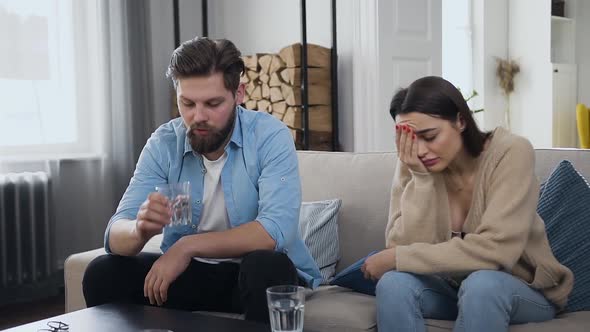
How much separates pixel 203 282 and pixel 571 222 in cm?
94

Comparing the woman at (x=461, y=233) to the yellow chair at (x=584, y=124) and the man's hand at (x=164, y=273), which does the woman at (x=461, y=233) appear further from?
the yellow chair at (x=584, y=124)

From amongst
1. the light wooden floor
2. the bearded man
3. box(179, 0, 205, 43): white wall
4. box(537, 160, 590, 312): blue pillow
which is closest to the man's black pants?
the bearded man

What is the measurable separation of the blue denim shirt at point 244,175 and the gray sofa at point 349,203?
0.14m

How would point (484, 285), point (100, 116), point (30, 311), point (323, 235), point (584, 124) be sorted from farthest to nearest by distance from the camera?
point (584, 124)
point (100, 116)
point (30, 311)
point (323, 235)
point (484, 285)

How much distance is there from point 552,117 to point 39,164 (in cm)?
466

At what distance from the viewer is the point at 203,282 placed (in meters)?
1.77

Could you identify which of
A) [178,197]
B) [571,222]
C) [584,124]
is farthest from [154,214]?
[584,124]

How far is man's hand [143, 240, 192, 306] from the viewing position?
158 cm

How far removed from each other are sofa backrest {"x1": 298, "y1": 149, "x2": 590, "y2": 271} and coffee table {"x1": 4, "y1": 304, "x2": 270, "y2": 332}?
86 centimetres

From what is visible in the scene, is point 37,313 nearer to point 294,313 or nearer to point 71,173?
point 71,173

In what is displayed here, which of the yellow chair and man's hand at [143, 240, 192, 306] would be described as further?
the yellow chair

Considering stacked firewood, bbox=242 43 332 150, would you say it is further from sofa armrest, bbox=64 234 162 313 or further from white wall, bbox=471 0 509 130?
white wall, bbox=471 0 509 130

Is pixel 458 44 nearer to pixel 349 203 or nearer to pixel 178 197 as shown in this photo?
pixel 349 203

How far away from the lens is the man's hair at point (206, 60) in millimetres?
1759
